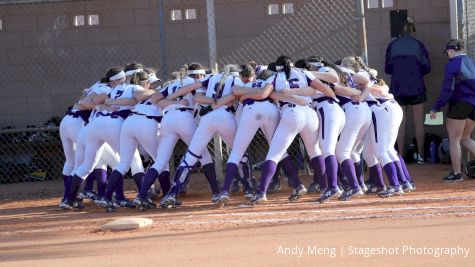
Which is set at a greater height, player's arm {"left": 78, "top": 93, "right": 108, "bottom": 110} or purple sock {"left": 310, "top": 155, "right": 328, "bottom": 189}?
player's arm {"left": 78, "top": 93, "right": 108, "bottom": 110}

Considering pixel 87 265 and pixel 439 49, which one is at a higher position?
pixel 439 49

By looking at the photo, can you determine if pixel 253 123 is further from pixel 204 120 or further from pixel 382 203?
pixel 382 203

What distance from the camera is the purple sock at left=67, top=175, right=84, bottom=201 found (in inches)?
450

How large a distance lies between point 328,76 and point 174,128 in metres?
1.83

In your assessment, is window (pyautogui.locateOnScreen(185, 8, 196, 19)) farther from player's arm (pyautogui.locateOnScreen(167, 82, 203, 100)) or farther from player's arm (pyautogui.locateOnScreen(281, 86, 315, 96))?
player's arm (pyautogui.locateOnScreen(281, 86, 315, 96))

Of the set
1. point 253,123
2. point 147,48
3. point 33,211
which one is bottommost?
point 33,211

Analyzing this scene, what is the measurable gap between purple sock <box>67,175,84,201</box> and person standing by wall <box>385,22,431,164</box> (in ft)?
16.9

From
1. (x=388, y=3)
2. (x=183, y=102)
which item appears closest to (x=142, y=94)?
(x=183, y=102)

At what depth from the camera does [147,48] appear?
15047 mm

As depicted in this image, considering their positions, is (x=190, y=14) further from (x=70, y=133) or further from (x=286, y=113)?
(x=286, y=113)

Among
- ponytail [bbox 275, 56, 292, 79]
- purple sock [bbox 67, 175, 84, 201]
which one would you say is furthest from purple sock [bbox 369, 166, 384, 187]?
purple sock [bbox 67, 175, 84, 201]

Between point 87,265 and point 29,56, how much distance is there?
7921 mm

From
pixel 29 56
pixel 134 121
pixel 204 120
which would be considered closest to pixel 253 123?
pixel 204 120

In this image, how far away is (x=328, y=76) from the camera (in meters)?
10.8
